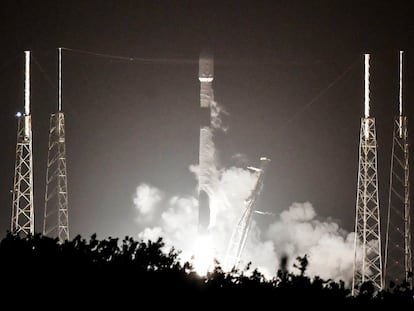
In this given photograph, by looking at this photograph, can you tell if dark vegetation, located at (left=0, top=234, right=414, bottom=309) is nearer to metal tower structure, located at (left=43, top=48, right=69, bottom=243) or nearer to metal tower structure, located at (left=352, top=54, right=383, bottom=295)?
metal tower structure, located at (left=43, top=48, right=69, bottom=243)

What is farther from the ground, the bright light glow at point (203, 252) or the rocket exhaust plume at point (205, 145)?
the rocket exhaust plume at point (205, 145)

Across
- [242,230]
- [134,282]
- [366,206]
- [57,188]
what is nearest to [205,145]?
[242,230]

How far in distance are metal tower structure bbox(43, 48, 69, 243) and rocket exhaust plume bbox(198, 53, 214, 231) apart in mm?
5114

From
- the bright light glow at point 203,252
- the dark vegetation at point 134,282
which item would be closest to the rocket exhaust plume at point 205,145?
the bright light glow at point 203,252

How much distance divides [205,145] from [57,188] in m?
6.71

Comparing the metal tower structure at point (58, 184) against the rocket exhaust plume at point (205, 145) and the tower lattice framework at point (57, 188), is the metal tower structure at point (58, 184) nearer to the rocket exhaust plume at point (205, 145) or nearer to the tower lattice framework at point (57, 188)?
the tower lattice framework at point (57, 188)

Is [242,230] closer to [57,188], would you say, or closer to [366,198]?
[57,188]

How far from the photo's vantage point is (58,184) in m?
32.5

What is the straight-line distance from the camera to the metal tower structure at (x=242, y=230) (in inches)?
1610

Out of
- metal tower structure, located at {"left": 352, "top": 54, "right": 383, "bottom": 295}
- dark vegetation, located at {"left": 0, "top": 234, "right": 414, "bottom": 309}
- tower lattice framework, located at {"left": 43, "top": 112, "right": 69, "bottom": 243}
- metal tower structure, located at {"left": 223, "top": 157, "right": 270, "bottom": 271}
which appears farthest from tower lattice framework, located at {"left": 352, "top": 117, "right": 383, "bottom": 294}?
dark vegetation, located at {"left": 0, "top": 234, "right": 414, "bottom": 309}

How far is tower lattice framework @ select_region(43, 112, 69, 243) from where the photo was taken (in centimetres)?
3183

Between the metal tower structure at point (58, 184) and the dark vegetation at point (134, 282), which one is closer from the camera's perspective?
the dark vegetation at point (134, 282)

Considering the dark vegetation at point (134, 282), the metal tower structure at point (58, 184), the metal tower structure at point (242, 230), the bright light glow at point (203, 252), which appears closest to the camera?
the dark vegetation at point (134, 282)

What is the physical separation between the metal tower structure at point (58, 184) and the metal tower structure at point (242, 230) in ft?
19.9
